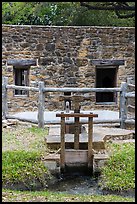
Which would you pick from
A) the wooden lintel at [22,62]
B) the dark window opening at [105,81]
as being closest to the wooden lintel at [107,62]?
the dark window opening at [105,81]

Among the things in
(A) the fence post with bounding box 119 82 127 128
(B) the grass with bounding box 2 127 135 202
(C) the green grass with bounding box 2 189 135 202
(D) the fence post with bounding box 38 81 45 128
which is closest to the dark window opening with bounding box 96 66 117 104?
(A) the fence post with bounding box 119 82 127 128

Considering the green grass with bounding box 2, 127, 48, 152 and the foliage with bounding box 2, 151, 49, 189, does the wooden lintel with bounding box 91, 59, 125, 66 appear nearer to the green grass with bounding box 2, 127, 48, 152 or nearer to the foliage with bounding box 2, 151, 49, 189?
the green grass with bounding box 2, 127, 48, 152

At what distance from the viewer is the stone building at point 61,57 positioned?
45.6 ft

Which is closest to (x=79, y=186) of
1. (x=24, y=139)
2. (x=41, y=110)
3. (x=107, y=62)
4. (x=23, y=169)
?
(x=23, y=169)

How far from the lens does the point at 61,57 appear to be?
14141 mm

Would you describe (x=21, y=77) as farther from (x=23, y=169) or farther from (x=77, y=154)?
(x=23, y=169)

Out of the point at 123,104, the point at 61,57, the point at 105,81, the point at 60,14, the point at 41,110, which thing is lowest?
the point at 41,110

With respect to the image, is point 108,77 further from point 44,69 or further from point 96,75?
point 44,69

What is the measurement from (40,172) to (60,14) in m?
12.7

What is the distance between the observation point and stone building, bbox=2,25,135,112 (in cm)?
1390

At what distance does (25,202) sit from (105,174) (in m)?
1.99

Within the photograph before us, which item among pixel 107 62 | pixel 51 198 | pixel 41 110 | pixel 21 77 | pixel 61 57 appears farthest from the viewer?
pixel 21 77

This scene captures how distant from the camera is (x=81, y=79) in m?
14.3

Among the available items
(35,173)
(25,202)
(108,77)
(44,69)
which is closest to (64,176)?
(35,173)
